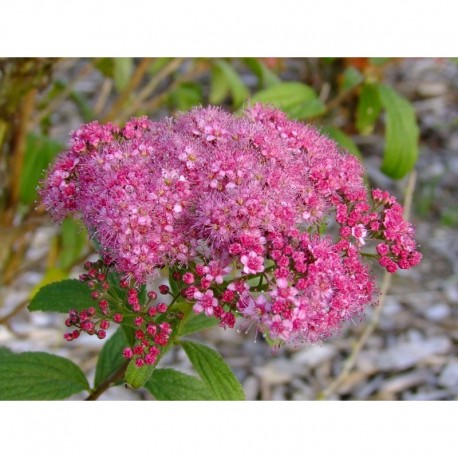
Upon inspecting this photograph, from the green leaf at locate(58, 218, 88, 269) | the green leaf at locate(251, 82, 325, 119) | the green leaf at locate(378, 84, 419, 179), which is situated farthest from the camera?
the green leaf at locate(58, 218, 88, 269)

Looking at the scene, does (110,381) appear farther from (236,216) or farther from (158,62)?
(158,62)

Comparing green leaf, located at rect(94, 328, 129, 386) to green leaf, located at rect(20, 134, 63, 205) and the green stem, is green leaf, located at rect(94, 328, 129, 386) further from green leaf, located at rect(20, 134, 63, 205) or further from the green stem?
green leaf, located at rect(20, 134, 63, 205)

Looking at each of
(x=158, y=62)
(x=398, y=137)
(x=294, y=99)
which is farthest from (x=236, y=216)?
(x=158, y=62)

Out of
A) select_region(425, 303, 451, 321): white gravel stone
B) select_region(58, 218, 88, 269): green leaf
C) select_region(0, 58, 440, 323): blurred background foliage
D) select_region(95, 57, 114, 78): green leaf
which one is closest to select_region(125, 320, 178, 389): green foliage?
select_region(0, 58, 440, 323): blurred background foliage

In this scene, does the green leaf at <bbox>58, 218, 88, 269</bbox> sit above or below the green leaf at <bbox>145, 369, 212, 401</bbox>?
above

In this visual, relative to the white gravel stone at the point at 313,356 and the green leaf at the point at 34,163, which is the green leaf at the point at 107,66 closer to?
the green leaf at the point at 34,163

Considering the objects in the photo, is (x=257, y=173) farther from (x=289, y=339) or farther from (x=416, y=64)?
(x=416, y=64)
